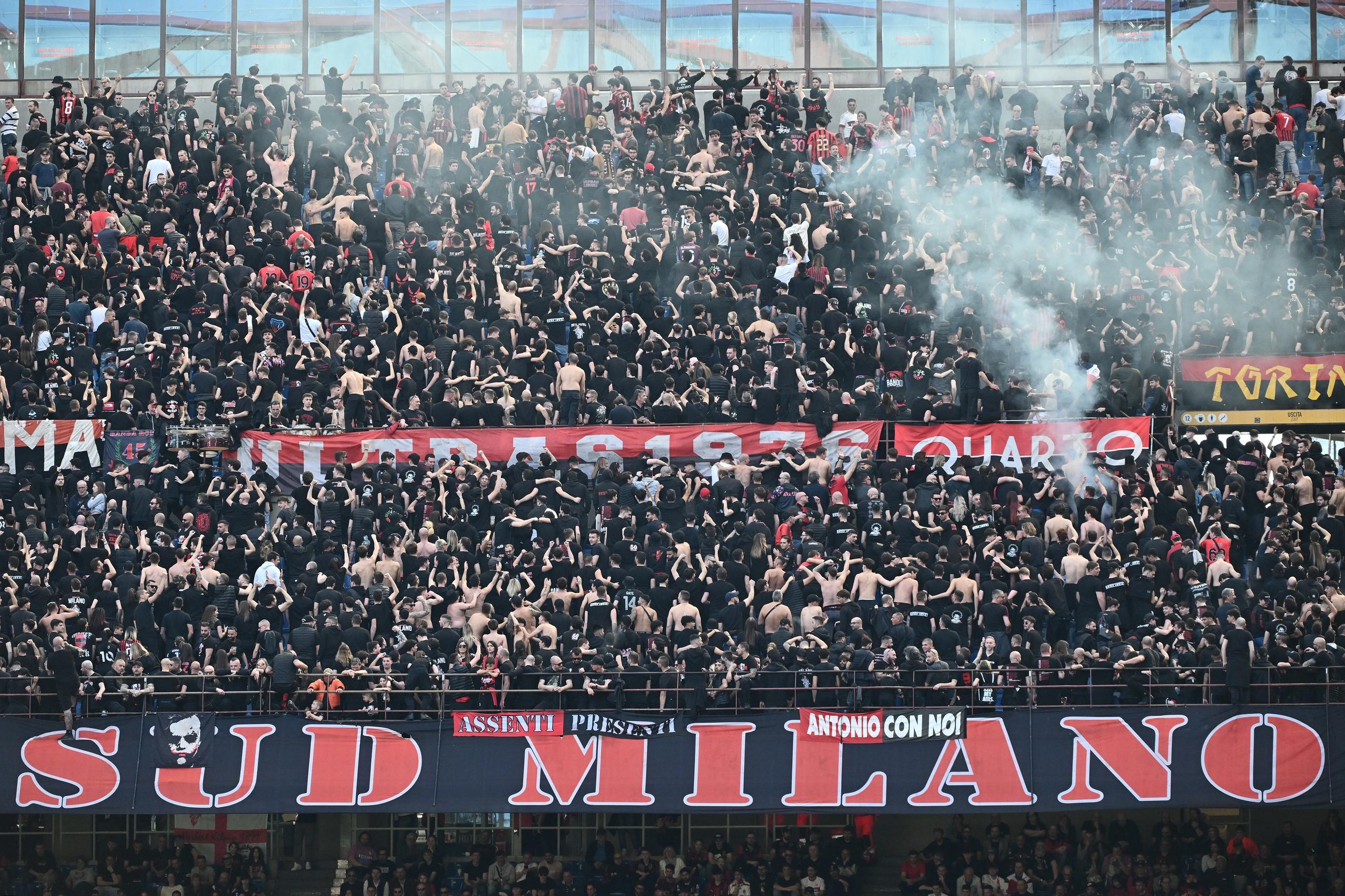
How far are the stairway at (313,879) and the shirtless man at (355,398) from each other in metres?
6.41

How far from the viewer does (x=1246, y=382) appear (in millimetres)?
28594

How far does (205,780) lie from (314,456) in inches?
241

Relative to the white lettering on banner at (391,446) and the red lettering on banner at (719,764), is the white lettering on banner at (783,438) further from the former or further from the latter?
the red lettering on banner at (719,764)

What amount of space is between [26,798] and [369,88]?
57.4ft

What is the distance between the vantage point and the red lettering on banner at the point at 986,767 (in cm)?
2375

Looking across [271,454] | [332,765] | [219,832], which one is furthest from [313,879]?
[271,454]

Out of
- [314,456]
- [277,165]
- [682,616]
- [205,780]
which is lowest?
[205,780]

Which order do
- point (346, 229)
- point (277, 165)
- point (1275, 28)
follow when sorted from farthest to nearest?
point (1275, 28), point (277, 165), point (346, 229)

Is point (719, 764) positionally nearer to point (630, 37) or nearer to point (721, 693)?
point (721, 693)

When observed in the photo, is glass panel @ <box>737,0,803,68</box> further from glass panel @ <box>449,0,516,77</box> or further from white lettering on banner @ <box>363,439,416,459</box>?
white lettering on banner @ <box>363,439,416,459</box>

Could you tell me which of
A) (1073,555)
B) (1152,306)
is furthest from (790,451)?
Answer: (1152,306)

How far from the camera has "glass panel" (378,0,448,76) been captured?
3934 centimetres

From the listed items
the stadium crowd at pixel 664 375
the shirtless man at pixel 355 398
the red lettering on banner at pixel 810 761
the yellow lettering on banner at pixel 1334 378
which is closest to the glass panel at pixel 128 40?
the stadium crowd at pixel 664 375

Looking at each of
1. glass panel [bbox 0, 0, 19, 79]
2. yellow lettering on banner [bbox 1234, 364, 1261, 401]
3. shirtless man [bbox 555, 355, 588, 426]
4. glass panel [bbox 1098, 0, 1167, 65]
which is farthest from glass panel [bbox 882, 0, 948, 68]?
glass panel [bbox 0, 0, 19, 79]
